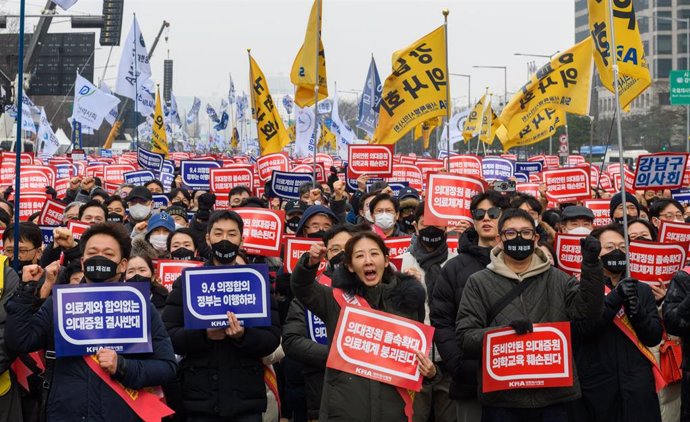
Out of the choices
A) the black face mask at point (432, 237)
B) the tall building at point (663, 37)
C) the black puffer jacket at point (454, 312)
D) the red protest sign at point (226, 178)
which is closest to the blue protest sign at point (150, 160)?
the red protest sign at point (226, 178)

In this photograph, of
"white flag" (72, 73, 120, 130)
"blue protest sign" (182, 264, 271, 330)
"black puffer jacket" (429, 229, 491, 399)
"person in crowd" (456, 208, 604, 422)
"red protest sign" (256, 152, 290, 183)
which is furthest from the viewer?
"white flag" (72, 73, 120, 130)

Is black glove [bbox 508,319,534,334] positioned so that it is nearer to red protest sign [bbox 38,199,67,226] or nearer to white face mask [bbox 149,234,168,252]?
white face mask [bbox 149,234,168,252]

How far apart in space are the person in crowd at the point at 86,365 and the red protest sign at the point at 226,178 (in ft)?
38.8

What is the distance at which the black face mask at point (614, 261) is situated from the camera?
715 cm

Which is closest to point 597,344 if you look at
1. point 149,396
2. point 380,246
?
point 380,246

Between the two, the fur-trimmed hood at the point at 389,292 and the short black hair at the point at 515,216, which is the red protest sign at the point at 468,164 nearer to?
the short black hair at the point at 515,216

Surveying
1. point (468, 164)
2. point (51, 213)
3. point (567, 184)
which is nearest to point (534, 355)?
point (51, 213)

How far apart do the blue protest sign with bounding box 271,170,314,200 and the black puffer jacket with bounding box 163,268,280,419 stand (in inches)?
372

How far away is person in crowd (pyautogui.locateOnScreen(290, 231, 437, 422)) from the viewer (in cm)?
598

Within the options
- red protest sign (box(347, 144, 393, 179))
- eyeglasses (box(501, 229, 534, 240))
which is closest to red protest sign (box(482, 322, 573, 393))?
eyeglasses (box(501, 229, 534, 240))

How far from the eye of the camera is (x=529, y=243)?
20.4 ft

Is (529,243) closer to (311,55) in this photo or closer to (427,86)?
(427,86)

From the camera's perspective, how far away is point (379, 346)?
605 centimetres

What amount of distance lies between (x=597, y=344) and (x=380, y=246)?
55.1 inches
